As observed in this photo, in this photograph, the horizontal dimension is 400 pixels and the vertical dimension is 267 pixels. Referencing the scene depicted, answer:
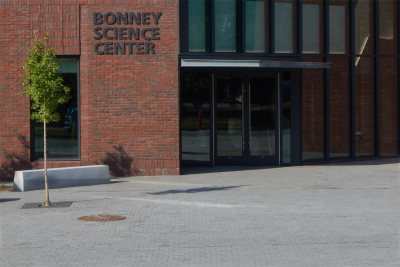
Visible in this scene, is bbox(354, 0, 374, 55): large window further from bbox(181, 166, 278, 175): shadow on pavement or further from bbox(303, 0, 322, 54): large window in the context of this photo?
bbox(181, 166, 278, 175): shadow on pavement

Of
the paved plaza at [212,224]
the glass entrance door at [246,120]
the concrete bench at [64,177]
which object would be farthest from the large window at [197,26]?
the concrete bench at [64,177]

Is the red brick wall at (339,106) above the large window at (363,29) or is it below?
below

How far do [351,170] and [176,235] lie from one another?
11687 mm

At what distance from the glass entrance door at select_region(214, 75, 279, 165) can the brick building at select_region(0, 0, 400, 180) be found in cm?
3

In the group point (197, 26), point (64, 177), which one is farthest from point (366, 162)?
point (64, 177)

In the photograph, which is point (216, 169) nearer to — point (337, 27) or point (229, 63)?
point (229, 63)

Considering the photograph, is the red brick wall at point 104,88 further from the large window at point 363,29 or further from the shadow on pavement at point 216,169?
the large window at point 363,29

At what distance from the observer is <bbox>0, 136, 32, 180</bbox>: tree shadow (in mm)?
20297

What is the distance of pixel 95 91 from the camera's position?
20344 millimetres

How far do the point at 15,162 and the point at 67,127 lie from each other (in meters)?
1.65

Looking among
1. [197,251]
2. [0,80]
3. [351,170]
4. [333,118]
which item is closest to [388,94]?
[333,118]

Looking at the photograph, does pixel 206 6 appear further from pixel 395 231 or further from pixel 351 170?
pixel 395 231

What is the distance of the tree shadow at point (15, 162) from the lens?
2030 cm

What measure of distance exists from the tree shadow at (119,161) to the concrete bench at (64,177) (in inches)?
51.7
